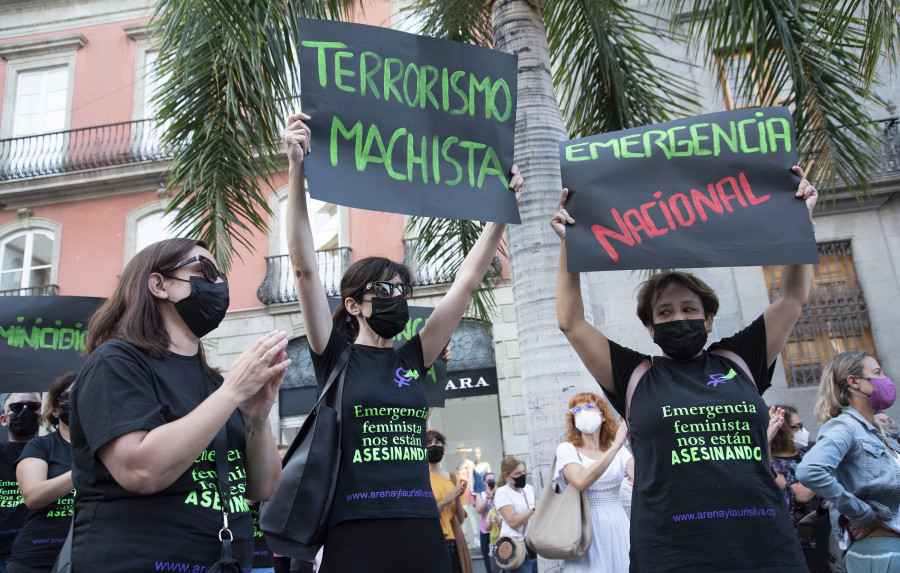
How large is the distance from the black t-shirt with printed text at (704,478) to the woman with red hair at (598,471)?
135 cm

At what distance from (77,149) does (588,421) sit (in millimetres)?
15889

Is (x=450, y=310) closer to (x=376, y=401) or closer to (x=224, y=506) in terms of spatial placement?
(x=376, y=401)

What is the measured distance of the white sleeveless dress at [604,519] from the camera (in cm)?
405

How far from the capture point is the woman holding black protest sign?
2379 mm

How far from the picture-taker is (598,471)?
405cm

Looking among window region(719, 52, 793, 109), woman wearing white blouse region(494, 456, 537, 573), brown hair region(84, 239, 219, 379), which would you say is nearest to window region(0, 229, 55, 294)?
woman wearing white blouse region(494, 456, 537, 573)

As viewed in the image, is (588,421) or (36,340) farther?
(36,340)

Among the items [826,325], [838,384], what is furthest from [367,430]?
[826,325]

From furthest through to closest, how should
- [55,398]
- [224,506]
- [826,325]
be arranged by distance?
[826,325] < [55,398] < [224,506]

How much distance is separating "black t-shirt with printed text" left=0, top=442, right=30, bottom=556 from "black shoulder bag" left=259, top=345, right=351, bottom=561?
2.75 meters

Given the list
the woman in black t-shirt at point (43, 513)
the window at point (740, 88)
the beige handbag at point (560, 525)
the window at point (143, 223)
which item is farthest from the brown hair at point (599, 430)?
the window at point (143, 223)

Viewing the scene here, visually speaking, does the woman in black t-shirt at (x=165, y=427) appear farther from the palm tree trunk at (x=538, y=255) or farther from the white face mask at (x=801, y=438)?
the white face mask at (x=801, y=438)

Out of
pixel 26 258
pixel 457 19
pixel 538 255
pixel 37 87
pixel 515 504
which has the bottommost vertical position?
pixel 515 504

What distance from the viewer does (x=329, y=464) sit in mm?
2482
